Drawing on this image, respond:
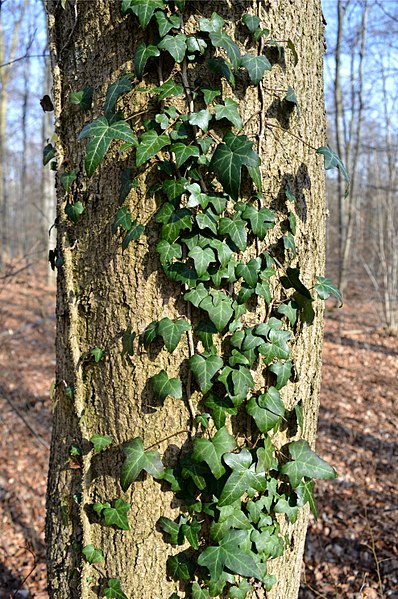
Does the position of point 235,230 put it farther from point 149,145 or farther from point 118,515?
point 118,515

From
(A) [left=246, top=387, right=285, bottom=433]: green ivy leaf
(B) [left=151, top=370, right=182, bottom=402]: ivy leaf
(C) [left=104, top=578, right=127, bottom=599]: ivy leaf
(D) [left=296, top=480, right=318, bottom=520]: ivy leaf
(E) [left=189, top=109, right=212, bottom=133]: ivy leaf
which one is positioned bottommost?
(C) [left=104, top=578, right=127, bottom=599]: ivy leaf

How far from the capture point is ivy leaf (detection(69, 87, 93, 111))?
4.26 ft

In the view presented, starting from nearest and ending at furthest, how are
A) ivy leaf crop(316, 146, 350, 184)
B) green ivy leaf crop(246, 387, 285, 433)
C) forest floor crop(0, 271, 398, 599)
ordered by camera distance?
green ivy leaf crop(246, 387, 285, 433)
ivy leaf crop(316, 146, 350, 184)
forest floor crop(0, 271, 398, 599)

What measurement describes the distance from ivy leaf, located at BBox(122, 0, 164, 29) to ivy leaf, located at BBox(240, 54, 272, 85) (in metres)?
0.25

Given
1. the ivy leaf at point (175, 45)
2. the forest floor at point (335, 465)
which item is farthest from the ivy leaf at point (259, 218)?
the forest floor at point (335, 465)

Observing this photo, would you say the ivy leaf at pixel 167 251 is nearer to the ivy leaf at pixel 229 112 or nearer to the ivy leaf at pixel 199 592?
the ivy leaf at pixel 229 112

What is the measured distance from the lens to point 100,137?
3.86 feet

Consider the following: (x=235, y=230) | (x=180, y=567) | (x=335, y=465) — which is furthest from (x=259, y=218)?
(x=335, y=465)

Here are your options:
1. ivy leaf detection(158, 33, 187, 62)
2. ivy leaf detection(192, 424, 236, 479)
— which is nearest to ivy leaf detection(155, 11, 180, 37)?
ivy leaf detection(158, 33, 187, 62)

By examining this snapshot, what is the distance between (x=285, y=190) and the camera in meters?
1.31

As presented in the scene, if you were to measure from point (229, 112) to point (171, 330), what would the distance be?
1.96 ft

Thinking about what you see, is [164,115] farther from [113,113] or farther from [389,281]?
[389,281]

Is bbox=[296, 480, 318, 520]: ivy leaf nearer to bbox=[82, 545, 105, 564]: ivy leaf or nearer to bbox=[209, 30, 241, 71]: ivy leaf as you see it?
bbox=[82, 545, 105, 564]: ivy leaf

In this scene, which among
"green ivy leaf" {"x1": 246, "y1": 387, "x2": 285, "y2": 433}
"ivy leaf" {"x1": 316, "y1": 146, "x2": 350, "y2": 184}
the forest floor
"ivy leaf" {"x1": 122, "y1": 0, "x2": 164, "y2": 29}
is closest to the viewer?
"ivy leaf" {"x1": 122, "y1": 0, "x2": 164, "y2": 29}
